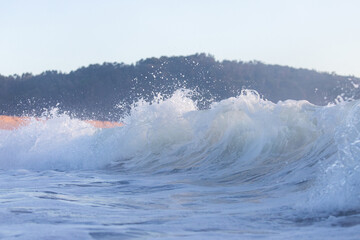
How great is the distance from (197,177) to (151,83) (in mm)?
39618

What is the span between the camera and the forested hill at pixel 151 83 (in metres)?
44.6

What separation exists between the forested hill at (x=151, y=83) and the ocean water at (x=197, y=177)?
103 ft

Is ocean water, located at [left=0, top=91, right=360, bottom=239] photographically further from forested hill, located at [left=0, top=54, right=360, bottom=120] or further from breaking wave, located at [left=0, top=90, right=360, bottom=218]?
forested hill, located at [left=0, top=54, right=360, bottom=120]

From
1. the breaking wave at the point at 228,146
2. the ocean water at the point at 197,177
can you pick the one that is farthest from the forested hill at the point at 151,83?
the ocean water at the point at 197,177

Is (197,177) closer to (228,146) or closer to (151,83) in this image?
(228,146)

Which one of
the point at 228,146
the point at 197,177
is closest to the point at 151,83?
the point at 228,146

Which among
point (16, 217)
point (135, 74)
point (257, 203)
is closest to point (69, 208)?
point (16, 217)

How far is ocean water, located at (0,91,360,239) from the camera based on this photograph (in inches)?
130

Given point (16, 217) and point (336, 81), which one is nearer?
point (16, 217)

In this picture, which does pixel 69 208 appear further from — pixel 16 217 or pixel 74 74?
A: pixel 74 74

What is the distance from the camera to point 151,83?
46344 mm

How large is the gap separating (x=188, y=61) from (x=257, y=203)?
150 feet

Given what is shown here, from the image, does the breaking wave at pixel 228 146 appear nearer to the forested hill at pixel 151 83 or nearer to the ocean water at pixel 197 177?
the ocean water at pixel 197 177

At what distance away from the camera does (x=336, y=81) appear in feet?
161
